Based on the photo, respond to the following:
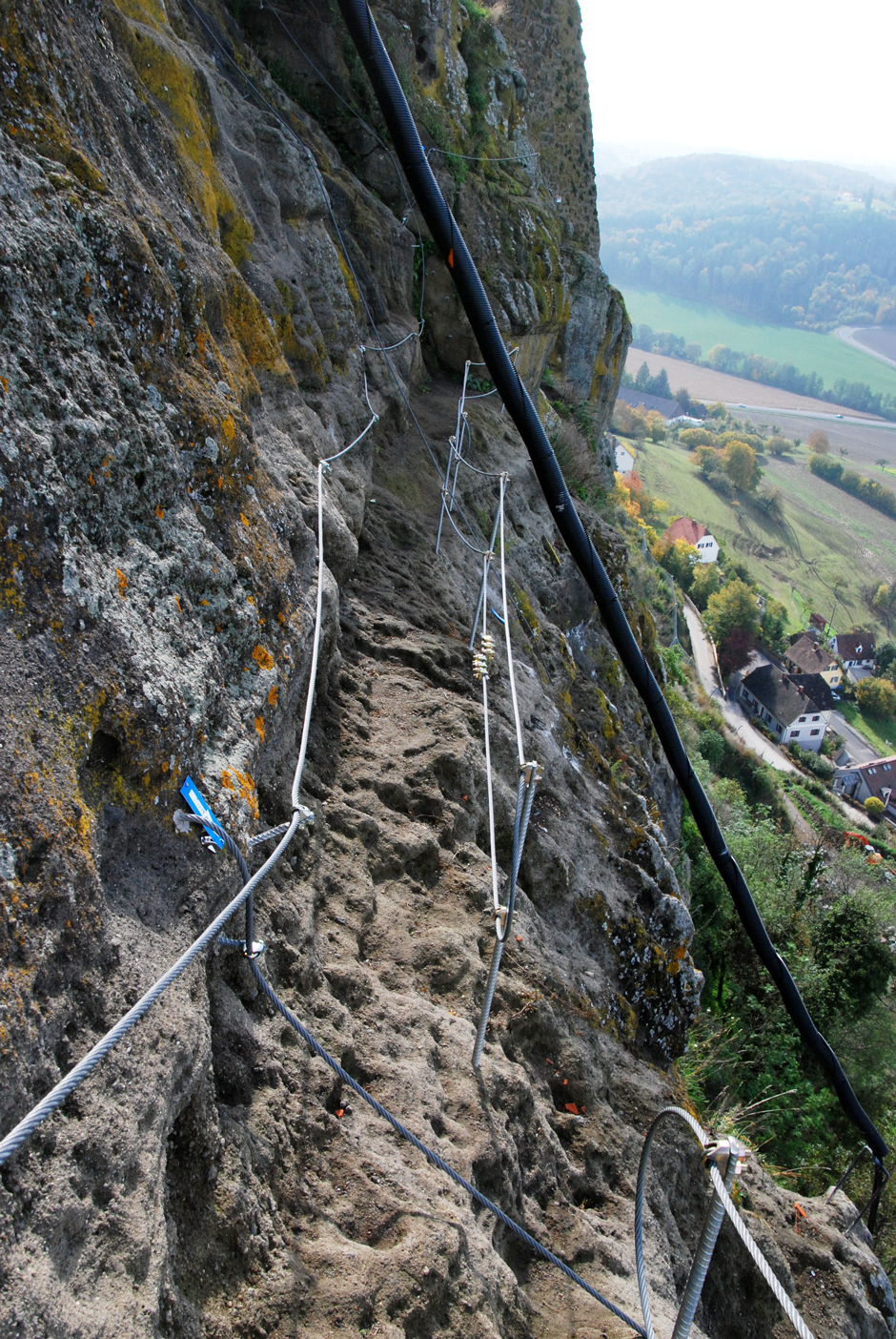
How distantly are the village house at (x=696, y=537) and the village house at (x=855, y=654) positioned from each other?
1430 centimetres

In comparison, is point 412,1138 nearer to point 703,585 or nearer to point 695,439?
point 703,585

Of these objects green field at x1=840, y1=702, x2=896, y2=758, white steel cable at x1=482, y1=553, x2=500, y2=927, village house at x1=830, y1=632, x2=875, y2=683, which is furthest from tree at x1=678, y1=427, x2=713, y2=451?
white steel cable at x1=482, y1=553, x2=500, y2=927

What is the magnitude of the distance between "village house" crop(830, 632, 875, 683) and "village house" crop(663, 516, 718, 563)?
14.3 metres

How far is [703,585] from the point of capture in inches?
2516

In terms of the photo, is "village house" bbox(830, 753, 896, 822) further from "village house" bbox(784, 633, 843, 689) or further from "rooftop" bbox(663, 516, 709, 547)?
"rooftop" bbox(663, 516, 709, 547)

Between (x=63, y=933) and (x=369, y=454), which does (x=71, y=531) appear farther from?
(x=369, y=454)

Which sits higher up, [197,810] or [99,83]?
[99,83]

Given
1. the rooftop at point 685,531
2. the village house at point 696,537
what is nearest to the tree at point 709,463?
the village house at point 696,537

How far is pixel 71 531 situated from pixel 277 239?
5.54m

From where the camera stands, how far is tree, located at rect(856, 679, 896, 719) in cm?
6284

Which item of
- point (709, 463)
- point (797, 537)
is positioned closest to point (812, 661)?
point (797, 537)

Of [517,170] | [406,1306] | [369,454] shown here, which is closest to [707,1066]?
[406,1306]

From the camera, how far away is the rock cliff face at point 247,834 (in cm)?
235

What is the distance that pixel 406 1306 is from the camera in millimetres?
2811
